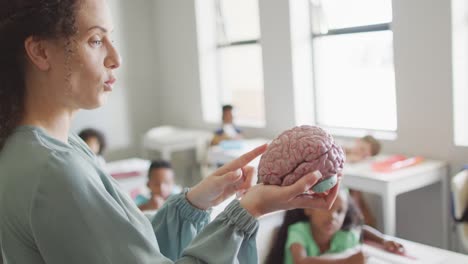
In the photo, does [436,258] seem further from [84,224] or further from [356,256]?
[84,224]

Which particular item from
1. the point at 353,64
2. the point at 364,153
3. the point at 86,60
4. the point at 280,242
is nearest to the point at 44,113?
the point at 86,60

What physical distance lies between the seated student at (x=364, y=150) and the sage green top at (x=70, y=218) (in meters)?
2.15

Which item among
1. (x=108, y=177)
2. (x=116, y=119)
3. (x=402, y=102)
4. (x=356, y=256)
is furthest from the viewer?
(x=116, y=119)

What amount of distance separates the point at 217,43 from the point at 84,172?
4.00m

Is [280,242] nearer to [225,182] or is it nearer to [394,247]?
[394,247]

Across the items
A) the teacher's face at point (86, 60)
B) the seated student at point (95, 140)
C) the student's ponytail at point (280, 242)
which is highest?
the teacher's face at point (86, 60)

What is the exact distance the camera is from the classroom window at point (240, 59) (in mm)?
4246

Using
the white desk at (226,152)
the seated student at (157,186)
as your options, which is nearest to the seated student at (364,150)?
the white desk at (226,152)

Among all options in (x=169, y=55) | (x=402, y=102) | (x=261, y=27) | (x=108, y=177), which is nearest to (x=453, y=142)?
(x=402, y=102)

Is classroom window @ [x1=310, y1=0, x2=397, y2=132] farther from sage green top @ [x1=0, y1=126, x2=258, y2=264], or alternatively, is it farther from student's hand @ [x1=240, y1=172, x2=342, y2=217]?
sage green top @ [x1=0, y1=126, x2=258, y2=264]

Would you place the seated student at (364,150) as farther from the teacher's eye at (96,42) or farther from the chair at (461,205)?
the teacher's eye at (96,42)

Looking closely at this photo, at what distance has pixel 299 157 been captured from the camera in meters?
1.15

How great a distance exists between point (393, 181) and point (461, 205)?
330 millimetres

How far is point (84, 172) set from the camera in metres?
0.83
